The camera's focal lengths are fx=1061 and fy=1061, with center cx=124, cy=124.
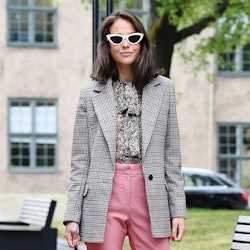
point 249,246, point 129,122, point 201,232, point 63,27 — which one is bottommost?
point 201,232

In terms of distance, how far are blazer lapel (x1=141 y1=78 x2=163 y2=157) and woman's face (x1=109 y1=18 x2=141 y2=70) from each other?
0.15 meters

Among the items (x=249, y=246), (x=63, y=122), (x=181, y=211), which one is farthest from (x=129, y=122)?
(x=63, y=122)

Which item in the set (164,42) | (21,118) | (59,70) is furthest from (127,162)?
(59,70)

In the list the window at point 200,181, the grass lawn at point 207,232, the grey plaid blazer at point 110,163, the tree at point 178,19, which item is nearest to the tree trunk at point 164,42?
the tree at point 178,19

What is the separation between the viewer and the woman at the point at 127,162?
464cm

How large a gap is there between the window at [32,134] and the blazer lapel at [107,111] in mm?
24957

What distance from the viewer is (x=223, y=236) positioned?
46.2 ft

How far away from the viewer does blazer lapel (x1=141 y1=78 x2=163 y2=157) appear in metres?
4.66

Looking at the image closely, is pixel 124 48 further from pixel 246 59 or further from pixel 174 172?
pixel 246 59

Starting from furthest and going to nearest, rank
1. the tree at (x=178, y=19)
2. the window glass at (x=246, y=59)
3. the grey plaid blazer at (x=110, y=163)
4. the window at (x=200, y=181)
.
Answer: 1. the window glass at (x=246, y=59)
2. the window at (x=200, y=181)
3. the tree at (x=178, y=19)
4. the grey plaid blazer at (x=110, y=163)

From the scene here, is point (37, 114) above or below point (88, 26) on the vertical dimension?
below

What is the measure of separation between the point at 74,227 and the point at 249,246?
1.33 m

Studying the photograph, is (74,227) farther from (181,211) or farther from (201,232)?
(201,232)

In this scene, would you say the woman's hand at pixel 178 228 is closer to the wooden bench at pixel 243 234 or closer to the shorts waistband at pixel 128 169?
the shorts waistband at pixel 128 169
